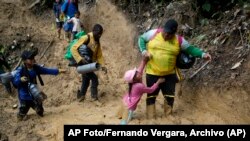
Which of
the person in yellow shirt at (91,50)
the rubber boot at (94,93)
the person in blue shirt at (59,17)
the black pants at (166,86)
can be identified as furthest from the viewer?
the person in blue shirt at (59,17)

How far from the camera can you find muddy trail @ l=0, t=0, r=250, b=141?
8.23 metres

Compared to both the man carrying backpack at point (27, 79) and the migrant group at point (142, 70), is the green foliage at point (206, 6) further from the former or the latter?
the man carrying backpack at point (27, 79)

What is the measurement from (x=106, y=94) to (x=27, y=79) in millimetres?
2223

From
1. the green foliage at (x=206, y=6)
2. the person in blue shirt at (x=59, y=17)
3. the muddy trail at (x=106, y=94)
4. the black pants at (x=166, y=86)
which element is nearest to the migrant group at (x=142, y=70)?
the black pants at (x=166, y=86)

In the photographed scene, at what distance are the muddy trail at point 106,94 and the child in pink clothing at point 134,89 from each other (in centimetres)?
23

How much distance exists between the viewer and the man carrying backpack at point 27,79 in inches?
338

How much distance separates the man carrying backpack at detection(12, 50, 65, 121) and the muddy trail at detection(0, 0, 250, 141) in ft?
0.89

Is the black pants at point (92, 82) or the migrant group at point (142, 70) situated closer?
the migrant group at point (142, 70)

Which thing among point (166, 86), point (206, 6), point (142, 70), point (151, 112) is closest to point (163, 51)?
point (142, 70)

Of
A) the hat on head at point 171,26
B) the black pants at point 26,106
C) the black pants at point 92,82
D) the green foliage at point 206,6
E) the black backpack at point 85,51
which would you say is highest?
the green foliage at point 206,6

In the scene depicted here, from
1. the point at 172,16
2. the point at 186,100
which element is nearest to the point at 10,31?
the point at 172,16

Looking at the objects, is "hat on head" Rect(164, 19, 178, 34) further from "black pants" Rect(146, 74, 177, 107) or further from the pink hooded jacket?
"black pants" Rect(146, 74, 177, 107)

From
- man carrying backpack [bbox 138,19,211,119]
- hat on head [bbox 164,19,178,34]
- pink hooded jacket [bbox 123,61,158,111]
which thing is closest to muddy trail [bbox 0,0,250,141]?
pink hooded jacket [bbox 123,61,158,111]

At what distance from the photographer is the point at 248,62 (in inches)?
335
